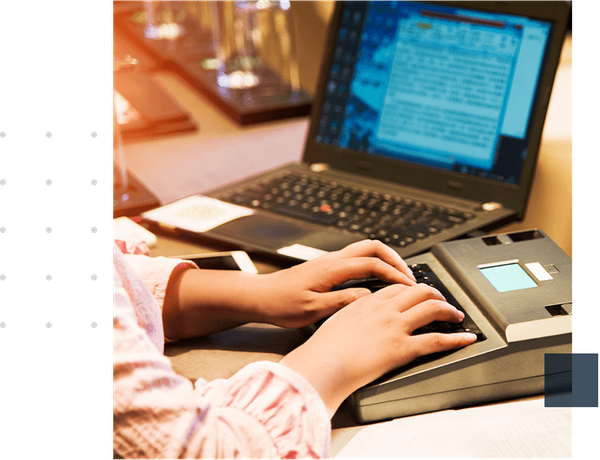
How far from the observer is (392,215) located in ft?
2.76

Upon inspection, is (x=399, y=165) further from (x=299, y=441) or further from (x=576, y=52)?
(x=299, y=441)

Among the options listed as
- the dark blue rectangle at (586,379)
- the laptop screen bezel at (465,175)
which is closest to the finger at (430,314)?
the dark blue rectangle at (586,379)

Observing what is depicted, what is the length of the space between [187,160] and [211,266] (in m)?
0.49

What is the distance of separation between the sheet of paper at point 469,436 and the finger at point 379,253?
0.51 ft

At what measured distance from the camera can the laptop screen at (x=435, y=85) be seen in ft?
2.78

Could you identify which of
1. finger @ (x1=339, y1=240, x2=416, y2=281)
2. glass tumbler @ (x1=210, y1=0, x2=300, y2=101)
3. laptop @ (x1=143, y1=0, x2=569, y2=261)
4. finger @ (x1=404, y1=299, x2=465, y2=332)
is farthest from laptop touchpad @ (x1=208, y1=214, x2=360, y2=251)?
glass tumbler @ (x1=210, y1=0, x2=300, y2=101)

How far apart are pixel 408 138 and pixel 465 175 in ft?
0.34

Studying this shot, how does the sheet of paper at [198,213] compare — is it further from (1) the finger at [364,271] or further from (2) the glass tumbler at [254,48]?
(2) the glass tumbler at [254,48]

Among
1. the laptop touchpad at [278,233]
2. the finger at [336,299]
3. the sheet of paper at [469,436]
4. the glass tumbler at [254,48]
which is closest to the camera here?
the sheet of paper at [469,436]

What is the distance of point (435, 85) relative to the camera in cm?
91

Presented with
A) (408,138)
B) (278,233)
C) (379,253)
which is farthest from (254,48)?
(379,253)

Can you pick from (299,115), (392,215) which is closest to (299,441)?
(392,215)

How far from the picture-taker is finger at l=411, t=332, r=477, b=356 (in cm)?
56

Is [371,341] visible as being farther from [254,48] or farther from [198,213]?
[254,48]
